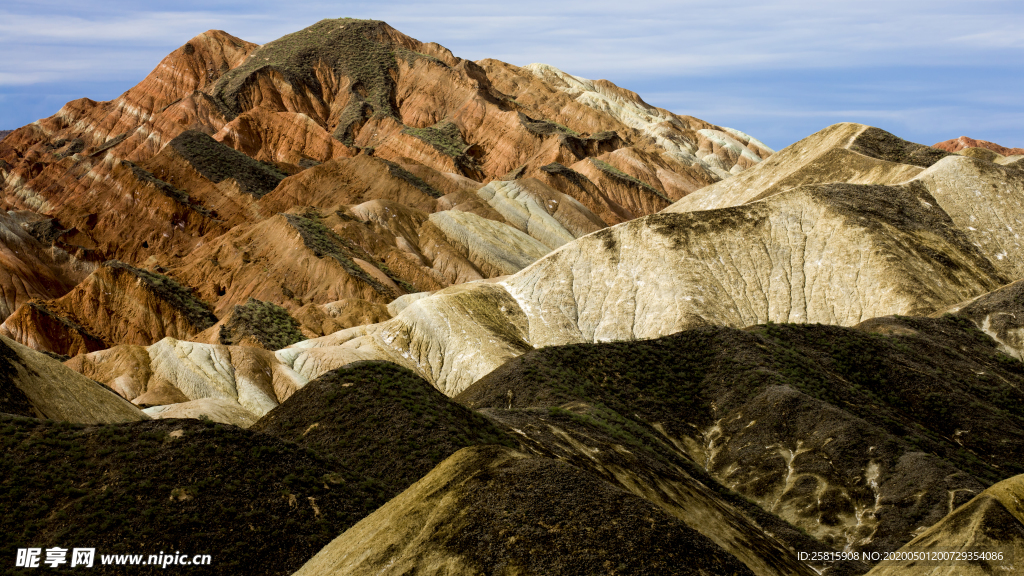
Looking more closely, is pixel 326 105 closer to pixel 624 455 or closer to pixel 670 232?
pixel 670 232

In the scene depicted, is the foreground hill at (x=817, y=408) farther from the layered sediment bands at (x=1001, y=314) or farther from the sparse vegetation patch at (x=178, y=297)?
the sparse vegetation patch at (x=178, y=297)

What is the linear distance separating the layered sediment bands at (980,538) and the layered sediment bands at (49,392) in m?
32.3

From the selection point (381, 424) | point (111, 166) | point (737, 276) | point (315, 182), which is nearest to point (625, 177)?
point (315, 182)

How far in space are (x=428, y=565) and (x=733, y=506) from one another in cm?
2282

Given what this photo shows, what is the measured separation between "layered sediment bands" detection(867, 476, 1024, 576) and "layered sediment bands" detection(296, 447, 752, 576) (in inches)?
185

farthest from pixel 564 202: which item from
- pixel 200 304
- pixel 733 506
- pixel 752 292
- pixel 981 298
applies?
pixel 733 506

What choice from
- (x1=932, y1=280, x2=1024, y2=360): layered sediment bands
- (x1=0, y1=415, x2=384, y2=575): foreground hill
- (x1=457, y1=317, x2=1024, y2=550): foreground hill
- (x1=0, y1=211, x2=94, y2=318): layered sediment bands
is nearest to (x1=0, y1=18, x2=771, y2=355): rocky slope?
(x1=0, y1=211, x2=94, y2=318): layered sediment bands

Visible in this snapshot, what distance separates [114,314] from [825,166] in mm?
80872

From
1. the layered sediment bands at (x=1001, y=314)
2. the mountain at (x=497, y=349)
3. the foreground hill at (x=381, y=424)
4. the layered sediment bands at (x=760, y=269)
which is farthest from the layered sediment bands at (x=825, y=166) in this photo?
the foreground hill at (x=381, y=424)

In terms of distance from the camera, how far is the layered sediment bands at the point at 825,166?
3755 inches

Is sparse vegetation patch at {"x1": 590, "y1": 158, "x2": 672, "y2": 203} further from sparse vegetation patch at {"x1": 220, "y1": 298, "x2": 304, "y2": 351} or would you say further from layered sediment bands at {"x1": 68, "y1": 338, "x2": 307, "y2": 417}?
layered sediment bands at {"x1": 68, "y1": 338, "x2": 307, "y2": 417}

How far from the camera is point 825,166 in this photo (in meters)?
98.3

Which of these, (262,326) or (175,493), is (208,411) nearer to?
(262,326)

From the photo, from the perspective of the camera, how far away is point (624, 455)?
36438mm
